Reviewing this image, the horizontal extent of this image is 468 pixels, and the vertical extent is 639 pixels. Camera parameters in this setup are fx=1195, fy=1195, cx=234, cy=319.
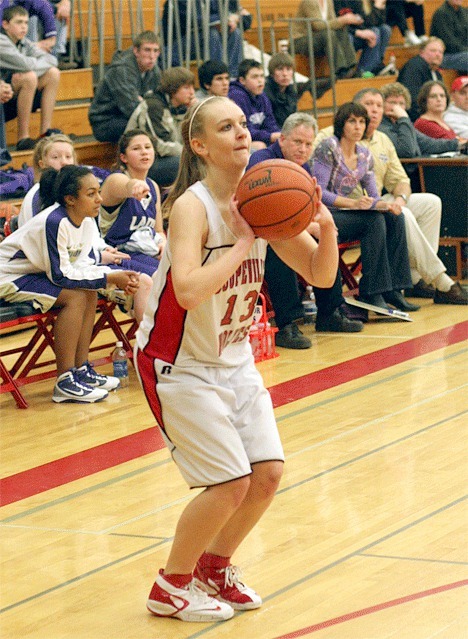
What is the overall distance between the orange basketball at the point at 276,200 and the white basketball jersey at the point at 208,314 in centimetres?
11

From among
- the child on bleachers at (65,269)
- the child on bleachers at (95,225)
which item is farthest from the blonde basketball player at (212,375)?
the child on bleachers at (95,225)

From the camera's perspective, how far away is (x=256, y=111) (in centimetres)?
1025

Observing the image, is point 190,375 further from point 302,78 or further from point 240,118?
point 302,78

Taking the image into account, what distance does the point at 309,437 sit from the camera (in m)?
5.52

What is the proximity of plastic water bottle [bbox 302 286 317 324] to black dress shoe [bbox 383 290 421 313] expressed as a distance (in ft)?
1.76

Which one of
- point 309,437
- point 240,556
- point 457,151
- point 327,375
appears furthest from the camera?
point 457,151

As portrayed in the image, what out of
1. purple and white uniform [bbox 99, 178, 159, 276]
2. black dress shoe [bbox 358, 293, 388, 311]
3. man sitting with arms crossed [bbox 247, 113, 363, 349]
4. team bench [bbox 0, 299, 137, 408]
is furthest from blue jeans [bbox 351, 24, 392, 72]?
team bench [bbox 0, 299, 137, 408]

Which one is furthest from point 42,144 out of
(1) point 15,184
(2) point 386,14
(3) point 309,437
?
(2) point 386,14

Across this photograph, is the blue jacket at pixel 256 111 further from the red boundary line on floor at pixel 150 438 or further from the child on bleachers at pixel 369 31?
the child on bleachers at pixel 369 31

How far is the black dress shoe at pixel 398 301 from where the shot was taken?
8.65 m

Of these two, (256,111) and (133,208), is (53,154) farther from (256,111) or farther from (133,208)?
(256,111)

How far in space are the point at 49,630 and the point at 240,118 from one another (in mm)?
1569

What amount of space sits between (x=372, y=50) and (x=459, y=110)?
3.02 m

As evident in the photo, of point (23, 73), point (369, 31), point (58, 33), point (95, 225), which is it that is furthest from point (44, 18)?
point (369, 31)
